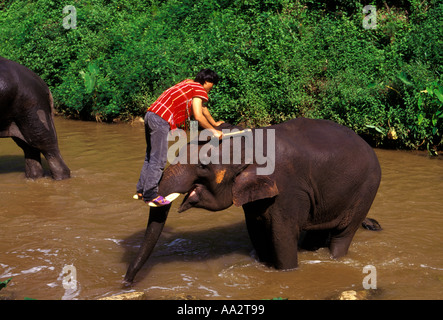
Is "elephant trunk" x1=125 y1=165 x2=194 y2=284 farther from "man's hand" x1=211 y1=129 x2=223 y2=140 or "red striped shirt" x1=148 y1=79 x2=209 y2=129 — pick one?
"red striped shirt" x1=148 y1=79 x2=209 y2=129

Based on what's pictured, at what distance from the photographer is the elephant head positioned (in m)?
5.12

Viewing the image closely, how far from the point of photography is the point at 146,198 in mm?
5141

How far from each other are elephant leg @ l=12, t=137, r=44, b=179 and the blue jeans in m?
3.96

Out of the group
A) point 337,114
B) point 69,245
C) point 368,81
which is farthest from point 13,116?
point 368,81

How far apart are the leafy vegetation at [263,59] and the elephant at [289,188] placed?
4641mm

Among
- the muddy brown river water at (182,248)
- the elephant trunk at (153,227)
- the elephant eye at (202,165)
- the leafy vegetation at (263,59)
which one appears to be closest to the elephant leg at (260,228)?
the muddy brown river water at (182,248)

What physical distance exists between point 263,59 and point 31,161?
17.9 feet

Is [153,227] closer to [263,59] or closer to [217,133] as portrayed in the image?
[217,133]

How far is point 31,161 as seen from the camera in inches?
356

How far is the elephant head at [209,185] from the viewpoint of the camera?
5117 mm

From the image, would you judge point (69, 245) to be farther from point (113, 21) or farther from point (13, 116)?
point (113, 21)

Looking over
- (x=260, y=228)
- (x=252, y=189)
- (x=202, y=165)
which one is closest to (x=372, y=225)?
(x=260, y=228)

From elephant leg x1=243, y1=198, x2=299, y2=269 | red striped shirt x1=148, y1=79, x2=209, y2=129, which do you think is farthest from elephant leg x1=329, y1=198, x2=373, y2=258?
red striped shirt x1=148, y1=79, x2=209, y2=129

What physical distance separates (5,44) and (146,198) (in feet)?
43.2
